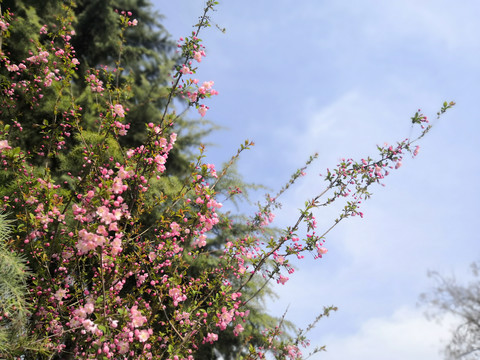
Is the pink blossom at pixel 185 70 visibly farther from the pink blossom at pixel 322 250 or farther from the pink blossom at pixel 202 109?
the pink blossom at pixel 322 250

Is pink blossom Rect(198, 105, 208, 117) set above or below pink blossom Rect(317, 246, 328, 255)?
above

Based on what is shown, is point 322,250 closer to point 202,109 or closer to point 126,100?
point 202,109

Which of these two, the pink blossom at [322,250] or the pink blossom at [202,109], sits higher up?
the pink blossom at [202,109]

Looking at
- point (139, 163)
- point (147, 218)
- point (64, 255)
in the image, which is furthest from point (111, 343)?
point (147, 218)

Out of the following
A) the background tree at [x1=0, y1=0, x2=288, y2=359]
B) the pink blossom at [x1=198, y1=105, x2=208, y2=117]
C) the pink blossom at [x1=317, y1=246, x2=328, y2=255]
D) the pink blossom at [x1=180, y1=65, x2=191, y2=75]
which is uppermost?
the background tree at [x1=0, y1=0, x2=288, y2=359]

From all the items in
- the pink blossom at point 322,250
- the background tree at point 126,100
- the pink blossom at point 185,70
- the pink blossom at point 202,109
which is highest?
the background tree at point 126,100

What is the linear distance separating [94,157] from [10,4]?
5085 millimetres

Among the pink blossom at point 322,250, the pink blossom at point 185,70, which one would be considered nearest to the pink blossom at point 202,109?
the pink blossom at point 185,70

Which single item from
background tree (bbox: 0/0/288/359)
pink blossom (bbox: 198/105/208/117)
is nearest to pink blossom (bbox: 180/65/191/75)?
pink blossom (bbox: 198/105/208/117)

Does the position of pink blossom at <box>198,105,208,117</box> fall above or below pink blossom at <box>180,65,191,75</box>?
below

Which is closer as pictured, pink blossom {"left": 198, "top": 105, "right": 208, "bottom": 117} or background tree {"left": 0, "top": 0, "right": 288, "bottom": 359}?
pink blossom {"left": 198, "top": 105, "right": 208, "bottom": 117}

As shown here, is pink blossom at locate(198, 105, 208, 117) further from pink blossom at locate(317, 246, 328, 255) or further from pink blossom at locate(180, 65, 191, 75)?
pink blossom at locate(317, 246, 328, 255)

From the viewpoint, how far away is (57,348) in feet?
10.5

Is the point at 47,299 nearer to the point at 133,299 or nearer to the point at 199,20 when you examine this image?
the point at 133,299
